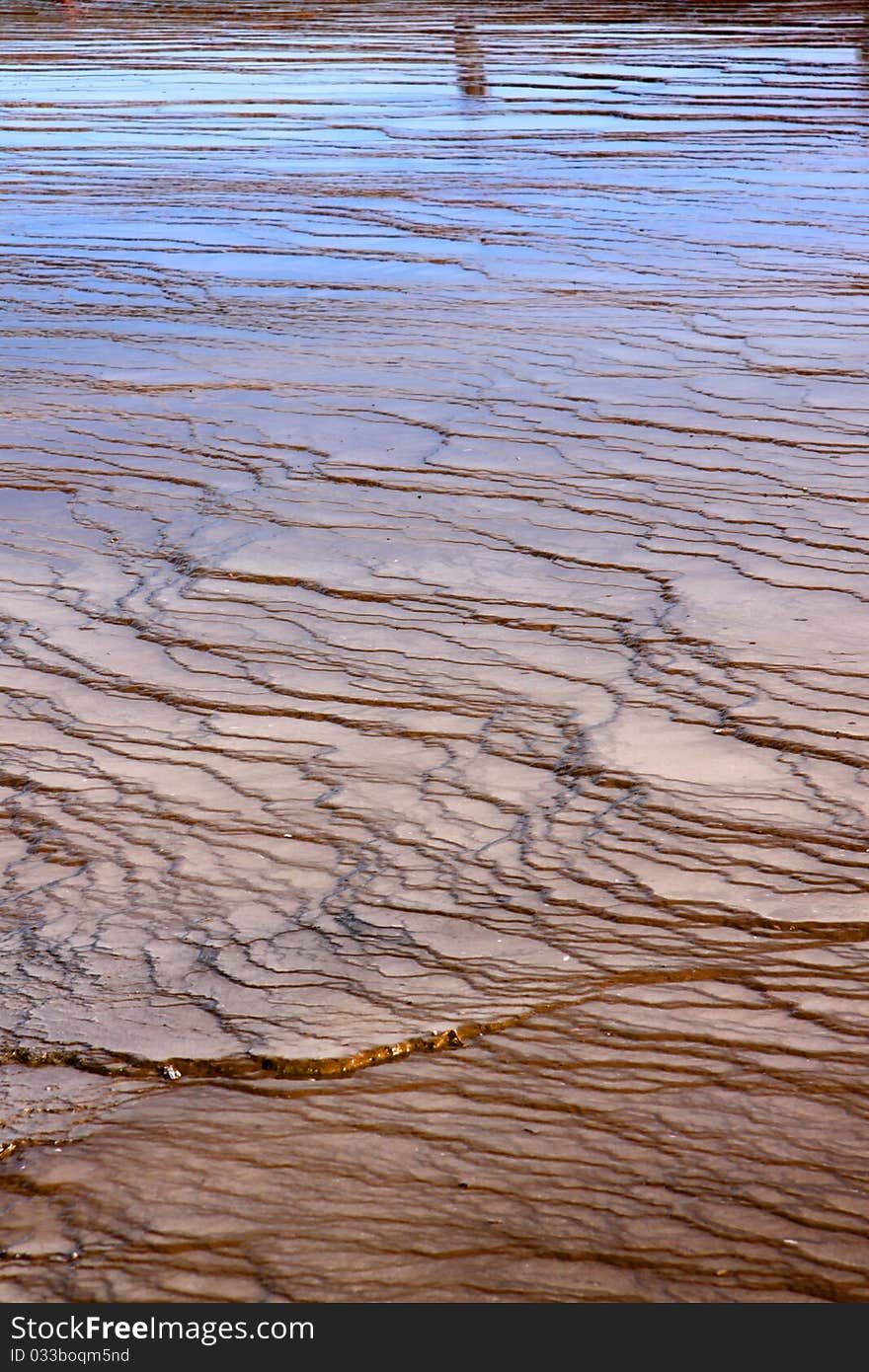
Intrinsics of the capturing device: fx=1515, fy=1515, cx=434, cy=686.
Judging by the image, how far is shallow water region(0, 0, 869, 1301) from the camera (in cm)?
163

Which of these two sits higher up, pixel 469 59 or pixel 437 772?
pixel 469 59

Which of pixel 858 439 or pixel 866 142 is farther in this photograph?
pixel 866 142

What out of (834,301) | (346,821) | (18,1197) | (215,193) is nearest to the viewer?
(18,1197)

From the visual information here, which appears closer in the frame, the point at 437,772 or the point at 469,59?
the point at 437,772

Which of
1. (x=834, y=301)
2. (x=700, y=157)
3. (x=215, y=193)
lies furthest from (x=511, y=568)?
(x=700, y=157)

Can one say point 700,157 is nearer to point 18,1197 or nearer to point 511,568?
point 511,568

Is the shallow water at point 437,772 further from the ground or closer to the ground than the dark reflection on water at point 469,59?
closer to the ground

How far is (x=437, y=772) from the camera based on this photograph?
2.44 meters

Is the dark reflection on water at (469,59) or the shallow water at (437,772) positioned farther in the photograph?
the dark reflection on water at (469,59)

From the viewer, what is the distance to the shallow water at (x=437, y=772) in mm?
1626

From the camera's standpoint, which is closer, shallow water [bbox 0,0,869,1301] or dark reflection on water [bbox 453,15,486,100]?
shallow water [bbox 0,0,869,1301]

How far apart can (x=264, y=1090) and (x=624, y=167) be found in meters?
6.29

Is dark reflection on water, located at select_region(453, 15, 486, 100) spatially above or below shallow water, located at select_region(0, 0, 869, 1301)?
above

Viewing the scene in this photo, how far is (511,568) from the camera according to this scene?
3.16 meters
